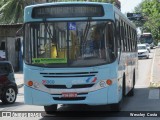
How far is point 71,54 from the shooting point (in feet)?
35.4

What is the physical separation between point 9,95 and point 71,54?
19.4 feet

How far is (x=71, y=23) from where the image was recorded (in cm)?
1091

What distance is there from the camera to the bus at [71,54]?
10680 mm

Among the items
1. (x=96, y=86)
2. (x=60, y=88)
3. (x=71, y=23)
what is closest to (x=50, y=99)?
(x=60, y=88)

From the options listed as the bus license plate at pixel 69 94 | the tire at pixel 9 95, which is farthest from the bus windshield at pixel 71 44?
the tire at pixel 9 95

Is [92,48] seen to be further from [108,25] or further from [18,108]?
[18,108]

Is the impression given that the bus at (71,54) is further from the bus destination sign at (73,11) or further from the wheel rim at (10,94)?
the wheel rim at (10,94)

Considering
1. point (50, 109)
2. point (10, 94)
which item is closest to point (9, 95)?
point (10, 94)

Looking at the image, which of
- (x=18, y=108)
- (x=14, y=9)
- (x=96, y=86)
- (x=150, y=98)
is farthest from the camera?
(x=14, y=9)

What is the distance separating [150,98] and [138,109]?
3.64 metres

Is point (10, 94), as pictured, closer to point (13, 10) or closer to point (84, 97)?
point (84, 97)

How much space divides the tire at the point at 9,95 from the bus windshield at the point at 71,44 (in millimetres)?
4984

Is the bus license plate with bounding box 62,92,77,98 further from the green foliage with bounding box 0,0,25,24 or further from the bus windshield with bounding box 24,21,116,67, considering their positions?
the green foliage with bounding box 0,0,25,24

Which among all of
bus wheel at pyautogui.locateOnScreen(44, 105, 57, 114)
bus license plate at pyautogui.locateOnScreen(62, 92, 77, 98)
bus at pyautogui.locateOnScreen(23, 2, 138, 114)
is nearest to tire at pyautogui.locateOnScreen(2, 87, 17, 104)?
bus wheel at pyautogui.locateOnScreen(44, 105, 57, 114)
